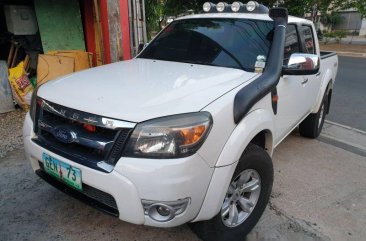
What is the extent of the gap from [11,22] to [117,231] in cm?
556

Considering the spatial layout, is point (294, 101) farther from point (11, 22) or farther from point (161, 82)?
point (11, 22)

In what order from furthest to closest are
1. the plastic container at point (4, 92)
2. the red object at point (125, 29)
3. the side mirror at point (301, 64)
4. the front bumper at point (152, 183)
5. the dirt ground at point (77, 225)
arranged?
the red object at point (125, 29) → the plastic container at point (4, 92) → the side mirror at point (301, 64) → the dirt ground at point (77, 225) → the front bumper at point (152, 183)

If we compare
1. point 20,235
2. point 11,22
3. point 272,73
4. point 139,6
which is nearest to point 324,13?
point 139,6

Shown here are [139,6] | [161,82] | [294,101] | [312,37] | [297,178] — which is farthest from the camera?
[139,6]

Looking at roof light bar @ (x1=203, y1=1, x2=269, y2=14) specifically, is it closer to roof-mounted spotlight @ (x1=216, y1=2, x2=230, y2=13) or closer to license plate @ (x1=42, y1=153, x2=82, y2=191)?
roof-mounted spotlight @ (x1=216, y1=2, x2=230, y2=13)

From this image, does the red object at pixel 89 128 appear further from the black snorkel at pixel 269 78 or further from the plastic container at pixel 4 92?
the plastic container at pixel 4 92

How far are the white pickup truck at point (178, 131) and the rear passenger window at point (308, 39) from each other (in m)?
1.01

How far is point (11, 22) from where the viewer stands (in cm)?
667

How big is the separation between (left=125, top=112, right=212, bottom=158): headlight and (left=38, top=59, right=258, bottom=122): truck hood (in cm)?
6

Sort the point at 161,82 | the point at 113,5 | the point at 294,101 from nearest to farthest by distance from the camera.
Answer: the point at 161,82
the point at 294,101
the point at 113,5

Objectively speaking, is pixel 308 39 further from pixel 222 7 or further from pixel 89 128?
pixel 89 128

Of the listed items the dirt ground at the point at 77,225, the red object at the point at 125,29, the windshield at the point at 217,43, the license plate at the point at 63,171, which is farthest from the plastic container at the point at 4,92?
the license plate at the point at 63,171

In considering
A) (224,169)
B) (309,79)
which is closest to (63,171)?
(224,169)

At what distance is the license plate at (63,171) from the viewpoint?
2221 millimetres
